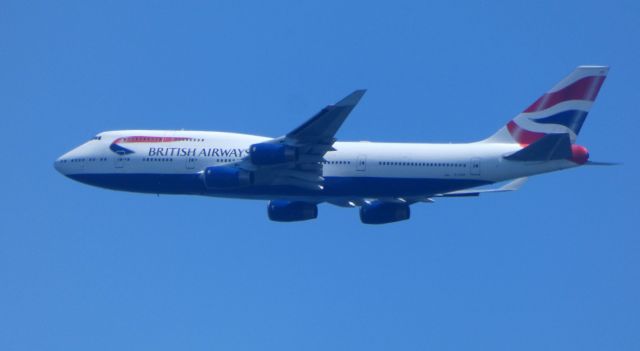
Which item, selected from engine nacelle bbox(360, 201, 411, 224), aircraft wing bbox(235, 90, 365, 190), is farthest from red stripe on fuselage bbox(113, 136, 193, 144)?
engine nacelle bbox(360, 201, 411, 224)

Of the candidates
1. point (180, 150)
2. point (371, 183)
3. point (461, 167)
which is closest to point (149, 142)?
point (180, 150)

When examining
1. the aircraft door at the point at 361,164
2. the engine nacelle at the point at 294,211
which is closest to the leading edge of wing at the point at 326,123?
the aircraft door at the point at 361,164

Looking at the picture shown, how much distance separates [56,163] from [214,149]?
10.8 m

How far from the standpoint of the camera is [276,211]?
74.2m

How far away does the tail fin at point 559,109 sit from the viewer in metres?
69.9

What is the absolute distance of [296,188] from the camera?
2746 inches

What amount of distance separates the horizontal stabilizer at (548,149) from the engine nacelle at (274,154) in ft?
39.9

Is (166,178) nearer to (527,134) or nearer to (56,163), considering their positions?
(56,163)

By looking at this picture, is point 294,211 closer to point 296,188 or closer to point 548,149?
point 296,188

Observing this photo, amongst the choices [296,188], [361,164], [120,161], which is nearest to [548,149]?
[361,164]

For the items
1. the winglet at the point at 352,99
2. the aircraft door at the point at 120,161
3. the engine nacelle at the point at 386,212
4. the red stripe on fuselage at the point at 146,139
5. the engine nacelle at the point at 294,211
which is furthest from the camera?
the engine nacelle at the point at 294,211

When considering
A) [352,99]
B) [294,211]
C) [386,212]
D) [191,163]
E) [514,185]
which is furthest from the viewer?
[294,211]

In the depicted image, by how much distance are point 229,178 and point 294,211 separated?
6585mm

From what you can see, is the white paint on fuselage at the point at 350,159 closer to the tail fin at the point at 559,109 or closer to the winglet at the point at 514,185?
the tail fin at the point at 559,109
